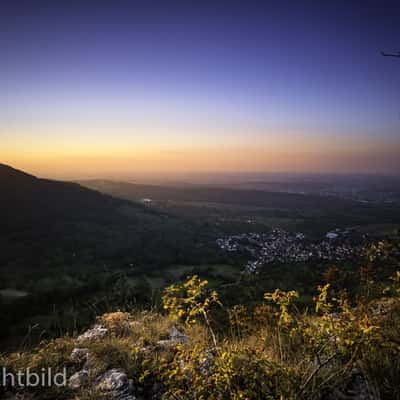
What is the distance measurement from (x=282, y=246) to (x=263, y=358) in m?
55.3

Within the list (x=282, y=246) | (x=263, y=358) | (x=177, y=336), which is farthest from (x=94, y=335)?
(x=282, y=246)

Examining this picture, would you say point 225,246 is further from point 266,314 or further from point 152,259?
point 266,314

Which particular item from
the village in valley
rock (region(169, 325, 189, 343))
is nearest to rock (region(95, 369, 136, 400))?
rock (region(169, 325, 189, 343))

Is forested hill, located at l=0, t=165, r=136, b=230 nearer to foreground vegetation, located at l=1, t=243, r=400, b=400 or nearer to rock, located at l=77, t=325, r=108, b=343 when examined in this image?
rock, located at l=77, t=325, r=108, b=343

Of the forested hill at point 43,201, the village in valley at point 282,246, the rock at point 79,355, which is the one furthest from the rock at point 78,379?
the forested hill at point 43,201

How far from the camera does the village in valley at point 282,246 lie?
4260 centimetres

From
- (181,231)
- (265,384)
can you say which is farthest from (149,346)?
(181,231)

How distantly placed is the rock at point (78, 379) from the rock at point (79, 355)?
0.39 m

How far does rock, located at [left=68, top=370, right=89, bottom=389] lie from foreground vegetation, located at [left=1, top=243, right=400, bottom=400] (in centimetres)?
4

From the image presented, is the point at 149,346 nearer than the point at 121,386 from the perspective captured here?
No

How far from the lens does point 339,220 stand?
75.5 meters

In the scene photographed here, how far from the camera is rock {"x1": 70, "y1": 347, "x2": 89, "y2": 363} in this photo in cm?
301

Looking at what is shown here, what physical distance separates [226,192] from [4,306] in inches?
4606

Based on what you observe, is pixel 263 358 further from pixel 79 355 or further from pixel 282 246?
pixel 282 246
